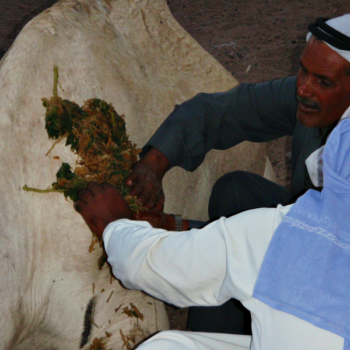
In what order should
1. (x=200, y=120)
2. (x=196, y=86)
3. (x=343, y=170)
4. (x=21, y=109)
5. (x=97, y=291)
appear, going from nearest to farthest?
(x=343, y=170)
(x=21, y=109)
(x=97, y=291)
(x=200, y=120)
(x=196, y=86)

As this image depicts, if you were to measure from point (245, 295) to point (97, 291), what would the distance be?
82 cm

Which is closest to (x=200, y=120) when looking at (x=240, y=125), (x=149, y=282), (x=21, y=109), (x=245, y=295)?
(x=240, y=125)

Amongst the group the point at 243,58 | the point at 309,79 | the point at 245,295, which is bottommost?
the point at 243,58

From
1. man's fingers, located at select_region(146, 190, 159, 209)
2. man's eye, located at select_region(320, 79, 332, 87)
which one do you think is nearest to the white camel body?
man's fingers, located at select_region(146, 190, 159, 209)

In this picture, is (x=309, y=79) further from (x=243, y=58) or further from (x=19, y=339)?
(x=243, y=58)

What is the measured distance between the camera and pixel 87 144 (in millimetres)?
1828

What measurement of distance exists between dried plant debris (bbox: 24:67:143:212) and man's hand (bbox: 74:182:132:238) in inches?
1.7

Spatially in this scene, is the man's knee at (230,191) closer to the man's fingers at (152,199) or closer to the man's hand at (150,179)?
the man's hand at (150,179)

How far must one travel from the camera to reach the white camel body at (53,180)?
69.2 inches

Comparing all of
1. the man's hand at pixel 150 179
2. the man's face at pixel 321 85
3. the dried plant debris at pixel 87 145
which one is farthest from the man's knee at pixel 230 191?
the dried plant debris at pixel 87 145

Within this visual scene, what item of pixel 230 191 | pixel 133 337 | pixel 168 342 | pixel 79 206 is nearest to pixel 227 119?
pixel 230 191

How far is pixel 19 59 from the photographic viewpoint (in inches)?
73.7

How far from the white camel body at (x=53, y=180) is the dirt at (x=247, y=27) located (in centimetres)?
181

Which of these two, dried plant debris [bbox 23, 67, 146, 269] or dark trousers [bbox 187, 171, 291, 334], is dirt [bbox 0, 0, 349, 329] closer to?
dark trousers [bbox 187, 171, 291, 334]
